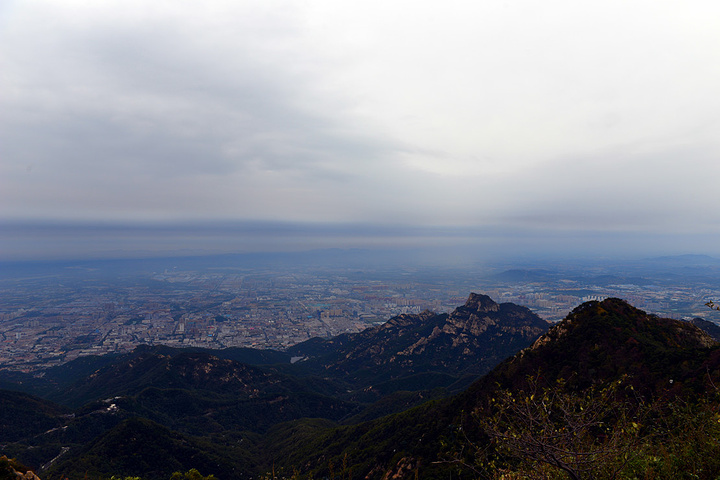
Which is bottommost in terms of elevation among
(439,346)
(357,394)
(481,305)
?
(357,394)

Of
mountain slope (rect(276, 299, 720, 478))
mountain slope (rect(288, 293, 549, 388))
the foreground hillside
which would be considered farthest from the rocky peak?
mountain slope (rect(276, 299, 720, 478))

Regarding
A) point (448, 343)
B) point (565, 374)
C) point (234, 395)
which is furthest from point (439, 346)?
point (565, 374)

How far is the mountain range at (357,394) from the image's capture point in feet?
111

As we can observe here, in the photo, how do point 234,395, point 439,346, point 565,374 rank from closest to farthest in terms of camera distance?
point 565,374
point 234,395
point 439,346

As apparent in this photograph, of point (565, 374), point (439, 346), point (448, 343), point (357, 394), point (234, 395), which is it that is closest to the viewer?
point (565, 374)

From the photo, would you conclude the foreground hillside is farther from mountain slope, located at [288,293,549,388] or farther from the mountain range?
mountain slope, located at [288,293,549,388]

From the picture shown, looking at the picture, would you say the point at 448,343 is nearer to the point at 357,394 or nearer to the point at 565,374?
the point at 357,394

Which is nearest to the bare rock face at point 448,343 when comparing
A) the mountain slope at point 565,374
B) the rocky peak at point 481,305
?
the rocky peak at point 481,305

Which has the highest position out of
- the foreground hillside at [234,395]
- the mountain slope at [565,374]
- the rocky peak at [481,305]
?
the mountain slope at [565,374]

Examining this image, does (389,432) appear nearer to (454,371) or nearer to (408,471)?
(408,471)

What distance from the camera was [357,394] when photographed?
377 ft

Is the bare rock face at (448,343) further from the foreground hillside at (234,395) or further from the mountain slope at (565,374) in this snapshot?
the mountain slope at (565,374)

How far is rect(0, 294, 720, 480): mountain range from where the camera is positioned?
33.8m

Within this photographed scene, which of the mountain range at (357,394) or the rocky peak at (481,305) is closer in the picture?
the mountain range at (357,394)
